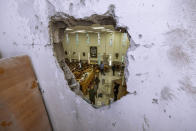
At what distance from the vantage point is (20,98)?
119 cm

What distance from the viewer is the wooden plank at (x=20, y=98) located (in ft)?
3.47

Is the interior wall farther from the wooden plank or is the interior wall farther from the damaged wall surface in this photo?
the wooden plank

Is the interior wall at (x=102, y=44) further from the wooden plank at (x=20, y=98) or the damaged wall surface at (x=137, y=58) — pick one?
the wooden plank at (x=20, y=98)

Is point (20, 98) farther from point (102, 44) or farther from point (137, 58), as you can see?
point (102, 44)

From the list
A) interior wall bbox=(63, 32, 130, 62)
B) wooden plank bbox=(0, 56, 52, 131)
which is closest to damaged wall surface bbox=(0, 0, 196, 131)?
wooden plank bbox=(0, 56, 52, 131)

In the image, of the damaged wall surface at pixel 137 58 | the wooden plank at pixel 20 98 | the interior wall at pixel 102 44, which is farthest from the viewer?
the interior wall at pixel 102 44

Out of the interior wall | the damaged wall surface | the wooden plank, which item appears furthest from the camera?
the interior wall

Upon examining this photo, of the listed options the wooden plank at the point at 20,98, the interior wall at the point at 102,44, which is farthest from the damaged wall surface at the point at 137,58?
the interior wall at the point at 102,44

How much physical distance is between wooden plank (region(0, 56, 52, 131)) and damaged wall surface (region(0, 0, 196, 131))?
14cm

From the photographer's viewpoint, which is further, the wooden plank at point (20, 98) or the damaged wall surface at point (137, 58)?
the wooden plank at point (20, 98)

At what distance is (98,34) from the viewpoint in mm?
8602

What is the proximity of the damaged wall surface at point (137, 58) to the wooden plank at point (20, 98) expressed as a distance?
142mm

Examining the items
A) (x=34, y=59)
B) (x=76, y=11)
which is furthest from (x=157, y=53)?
(x=34, y=59)

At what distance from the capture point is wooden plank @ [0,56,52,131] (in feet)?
3.47
